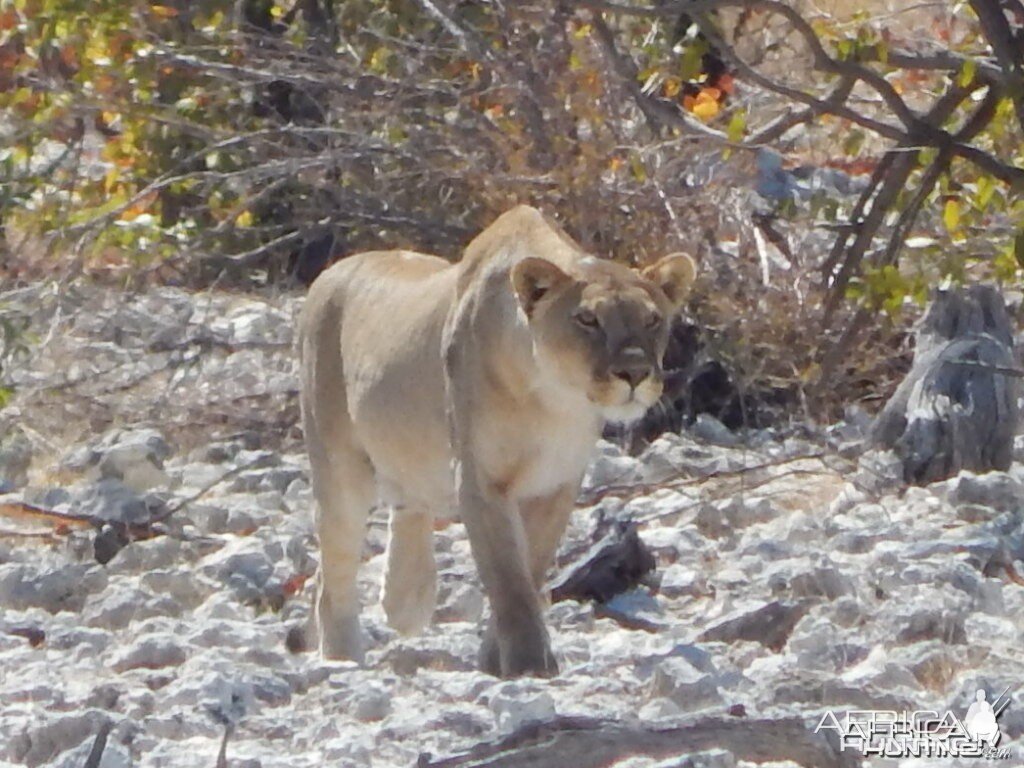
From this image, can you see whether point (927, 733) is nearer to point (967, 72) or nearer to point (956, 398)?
point (967, 72)

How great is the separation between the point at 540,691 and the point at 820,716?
81 centimetres

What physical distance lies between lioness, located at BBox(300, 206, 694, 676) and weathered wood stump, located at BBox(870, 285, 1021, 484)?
7.02ft

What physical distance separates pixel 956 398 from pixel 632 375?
299 cm

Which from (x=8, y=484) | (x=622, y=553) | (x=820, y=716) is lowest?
(x=8, y=484)

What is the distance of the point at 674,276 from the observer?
645 cm

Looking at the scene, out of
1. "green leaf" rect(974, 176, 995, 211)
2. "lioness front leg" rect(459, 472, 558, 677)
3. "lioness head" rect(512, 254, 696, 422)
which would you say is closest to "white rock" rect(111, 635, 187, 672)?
"lioness front leg" rect(459, 472, 558, 677)

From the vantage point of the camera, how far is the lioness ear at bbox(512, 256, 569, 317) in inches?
245

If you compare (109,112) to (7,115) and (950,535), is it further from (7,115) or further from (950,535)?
(950,535)

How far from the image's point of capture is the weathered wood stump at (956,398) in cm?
855

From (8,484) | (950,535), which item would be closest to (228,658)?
(950,535)

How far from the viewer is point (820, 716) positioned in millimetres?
5148

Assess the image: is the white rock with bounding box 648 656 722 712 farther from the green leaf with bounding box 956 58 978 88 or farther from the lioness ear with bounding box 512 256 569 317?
the green leaf with bounding box 956 58 978 88

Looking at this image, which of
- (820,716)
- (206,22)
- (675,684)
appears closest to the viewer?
(820,716)

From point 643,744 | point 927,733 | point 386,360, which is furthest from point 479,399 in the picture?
point 643,744
